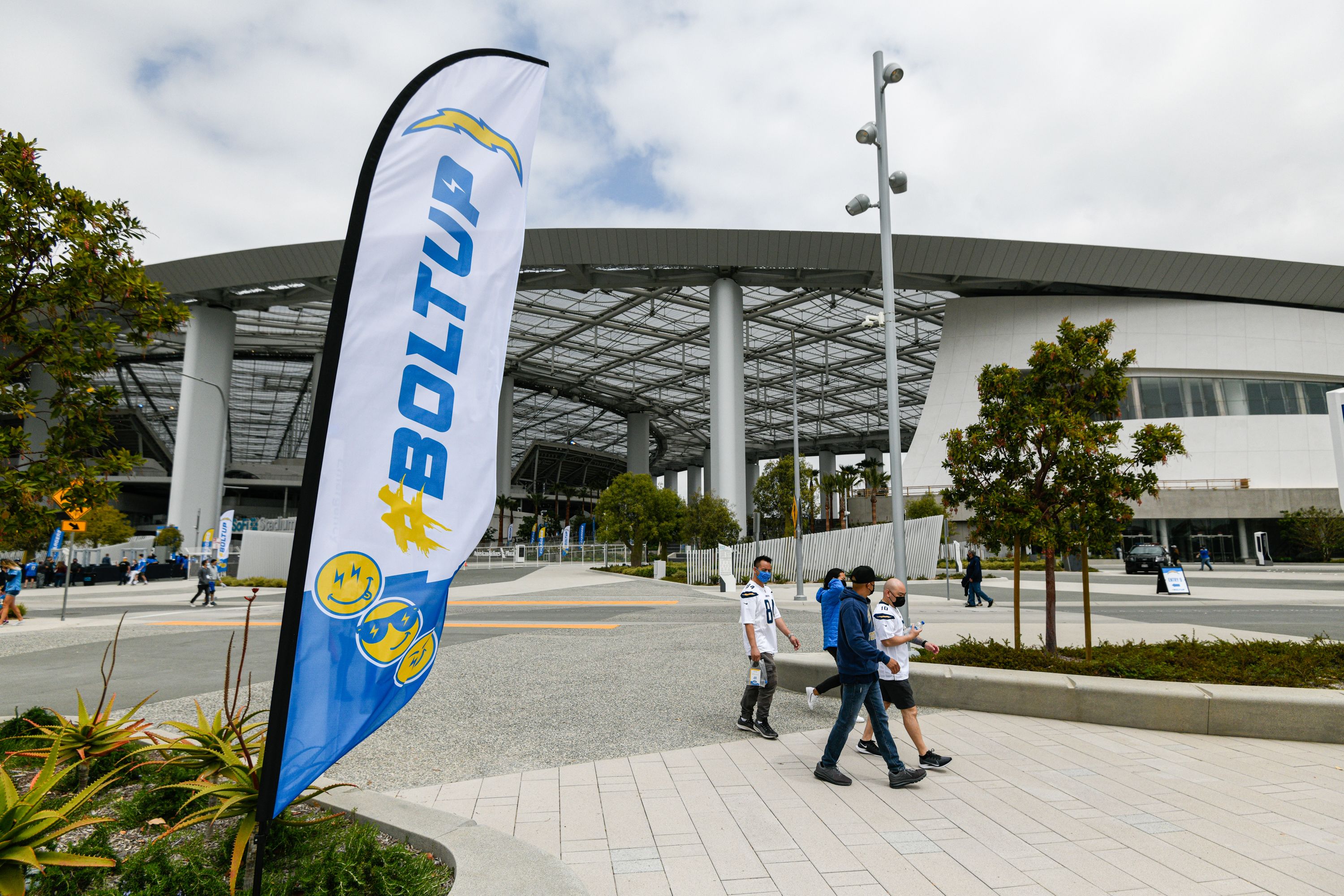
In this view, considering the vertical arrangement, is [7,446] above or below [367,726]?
above

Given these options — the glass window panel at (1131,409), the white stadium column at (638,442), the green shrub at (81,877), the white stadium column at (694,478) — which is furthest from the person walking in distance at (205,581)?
the white stadium column at (694,478)

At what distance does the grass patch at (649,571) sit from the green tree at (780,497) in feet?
31.9

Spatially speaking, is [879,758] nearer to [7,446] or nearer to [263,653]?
→ [7,446]

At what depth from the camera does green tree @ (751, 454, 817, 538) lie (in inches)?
1958

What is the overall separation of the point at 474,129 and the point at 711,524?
113 feet

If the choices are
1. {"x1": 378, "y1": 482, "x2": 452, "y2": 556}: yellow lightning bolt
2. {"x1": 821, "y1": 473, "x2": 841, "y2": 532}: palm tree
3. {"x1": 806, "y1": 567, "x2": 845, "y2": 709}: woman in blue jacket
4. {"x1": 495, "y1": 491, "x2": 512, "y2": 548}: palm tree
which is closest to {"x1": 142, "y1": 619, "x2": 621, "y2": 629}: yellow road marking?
{"x1": 806, "y1": 567, "x2": 845, "y2": 709}: woman in blue jacket

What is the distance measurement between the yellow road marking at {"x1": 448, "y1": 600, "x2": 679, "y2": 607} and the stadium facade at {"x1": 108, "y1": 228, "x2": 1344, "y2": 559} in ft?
54.5

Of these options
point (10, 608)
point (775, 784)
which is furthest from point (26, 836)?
point (10, 608)

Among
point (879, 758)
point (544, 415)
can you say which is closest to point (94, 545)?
point (544, 415)

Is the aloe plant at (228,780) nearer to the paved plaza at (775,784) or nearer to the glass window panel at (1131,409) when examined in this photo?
the paved plaza at (775,784)

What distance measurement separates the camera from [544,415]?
274 feet

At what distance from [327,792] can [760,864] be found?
103 inches

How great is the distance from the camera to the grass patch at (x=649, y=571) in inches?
1474

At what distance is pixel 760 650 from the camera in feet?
23.6
